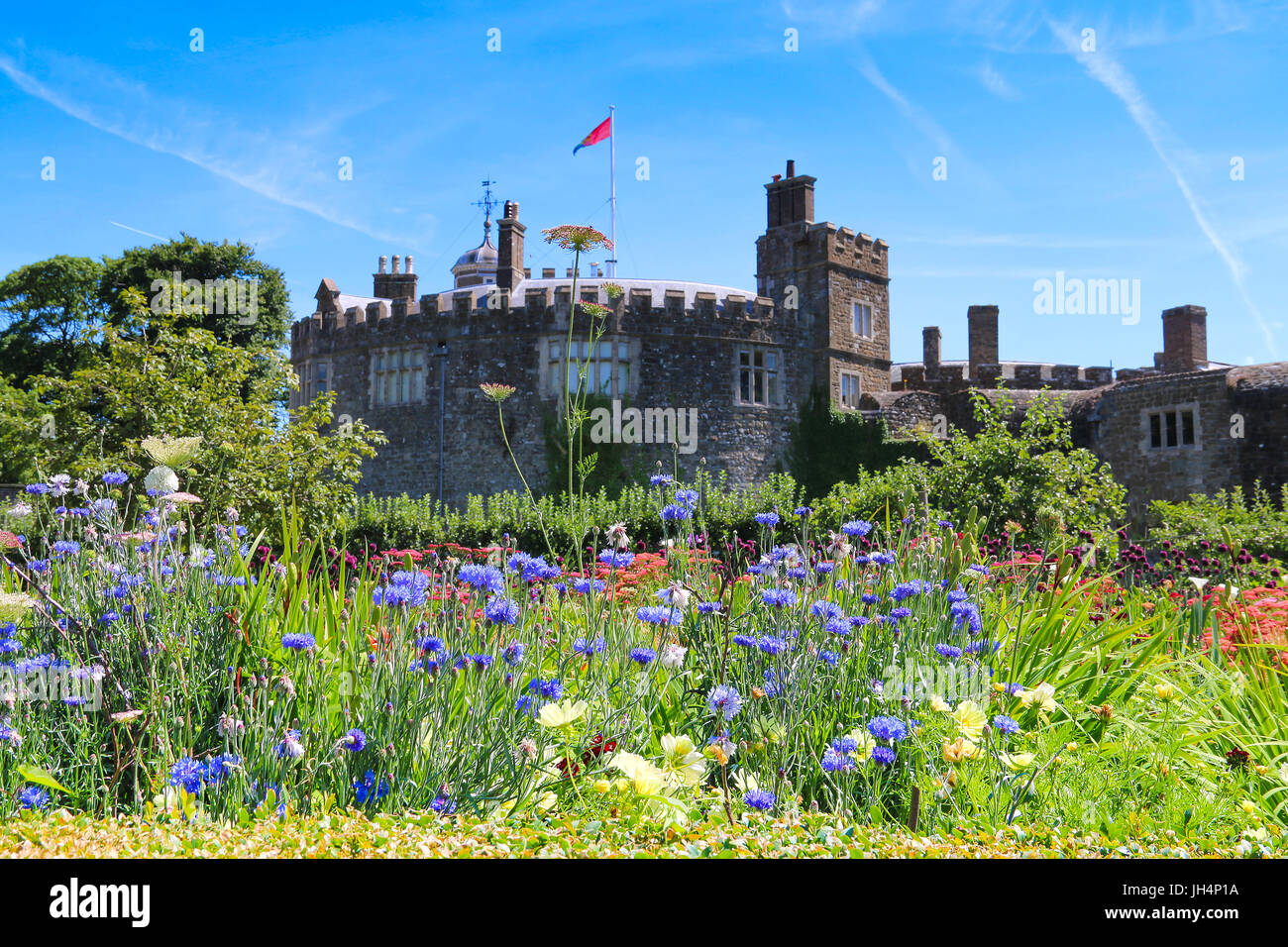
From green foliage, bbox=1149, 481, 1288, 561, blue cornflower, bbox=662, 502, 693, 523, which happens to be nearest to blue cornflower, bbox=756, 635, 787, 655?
blue cornflower, bbox=662, 502, 693, 523

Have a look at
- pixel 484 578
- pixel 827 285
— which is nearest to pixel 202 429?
pixel 484 578

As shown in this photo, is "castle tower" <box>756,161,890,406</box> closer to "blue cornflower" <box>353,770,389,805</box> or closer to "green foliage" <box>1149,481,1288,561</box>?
"green foliage" <box>1149,481,1288,561</box>

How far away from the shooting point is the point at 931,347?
106 ft

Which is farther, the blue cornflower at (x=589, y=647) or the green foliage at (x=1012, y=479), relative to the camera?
the green foliage at (x=1012, y=479)

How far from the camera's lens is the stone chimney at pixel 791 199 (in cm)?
2528

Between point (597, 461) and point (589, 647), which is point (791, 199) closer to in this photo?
point (597, 461)

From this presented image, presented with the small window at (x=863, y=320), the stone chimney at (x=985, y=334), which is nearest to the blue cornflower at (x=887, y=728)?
the small window at (x=863, y=320)

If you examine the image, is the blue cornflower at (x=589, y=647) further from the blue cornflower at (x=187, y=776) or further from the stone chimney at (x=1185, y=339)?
the stone chimney at (x=1185, y=339)

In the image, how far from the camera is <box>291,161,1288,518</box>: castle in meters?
21.3

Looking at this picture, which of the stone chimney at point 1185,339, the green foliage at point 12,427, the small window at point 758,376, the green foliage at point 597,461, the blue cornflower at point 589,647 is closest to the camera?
the blue cornflower at point 589,647

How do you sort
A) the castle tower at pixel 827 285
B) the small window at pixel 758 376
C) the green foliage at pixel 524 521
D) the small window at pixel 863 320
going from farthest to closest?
the small window at pixel 863 320 < the castle tower at pixel 827 285 < the small window at pixel 758 376 < the green foliage at pixel 524 521

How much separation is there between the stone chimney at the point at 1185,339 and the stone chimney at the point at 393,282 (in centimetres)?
2367

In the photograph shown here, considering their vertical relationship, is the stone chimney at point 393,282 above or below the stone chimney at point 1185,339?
above

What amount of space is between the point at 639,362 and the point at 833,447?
212 inches
